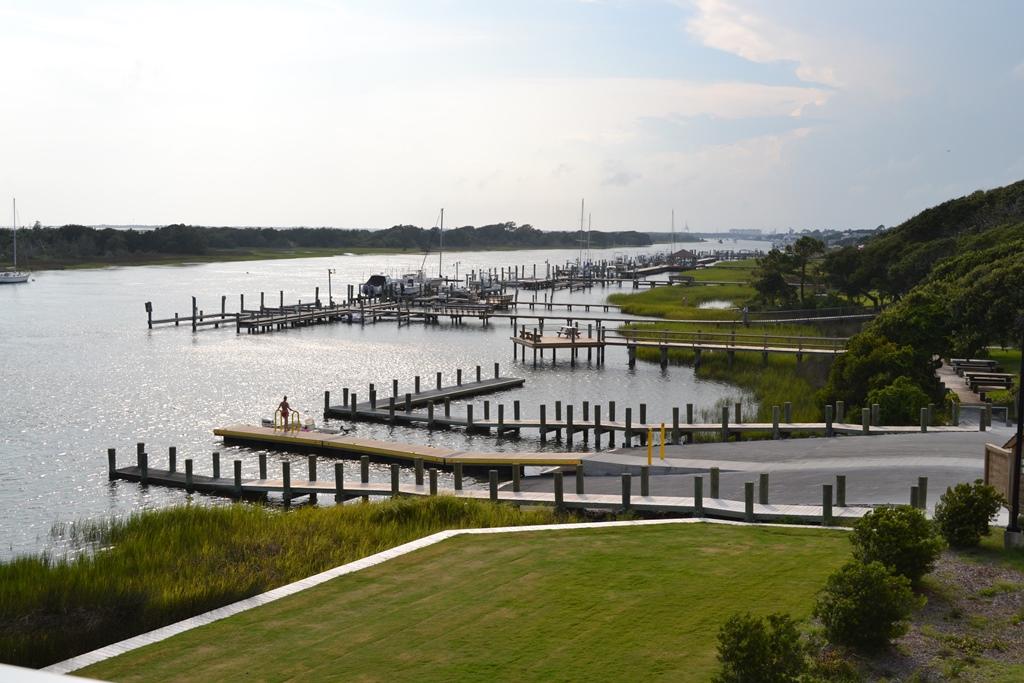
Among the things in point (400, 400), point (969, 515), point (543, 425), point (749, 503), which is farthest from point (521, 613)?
point (400, 400)

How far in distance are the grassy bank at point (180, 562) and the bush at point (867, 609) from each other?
8.08 metres

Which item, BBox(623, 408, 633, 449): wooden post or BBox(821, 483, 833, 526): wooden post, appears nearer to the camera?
BBox(821, 483, 833, 526): wooden post

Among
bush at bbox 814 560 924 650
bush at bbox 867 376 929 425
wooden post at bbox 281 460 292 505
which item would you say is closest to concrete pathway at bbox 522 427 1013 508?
bush at bbox 867 376 929 425

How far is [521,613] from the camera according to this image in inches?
512

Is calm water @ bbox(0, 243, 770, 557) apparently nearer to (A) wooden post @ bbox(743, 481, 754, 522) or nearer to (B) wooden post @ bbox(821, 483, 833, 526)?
(A) wooden post @ bbox(743, 481, 754, 522)

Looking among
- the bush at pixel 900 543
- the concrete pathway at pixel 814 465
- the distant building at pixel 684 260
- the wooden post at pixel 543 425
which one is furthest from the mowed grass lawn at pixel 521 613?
the distant building at pixel 684 260

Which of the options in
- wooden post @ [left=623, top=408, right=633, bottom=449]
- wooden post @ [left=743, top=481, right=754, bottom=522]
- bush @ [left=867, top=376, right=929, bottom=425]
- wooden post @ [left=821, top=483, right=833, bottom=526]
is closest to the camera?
wooden post @ [left=821, top=483, right=833, bottom=526]

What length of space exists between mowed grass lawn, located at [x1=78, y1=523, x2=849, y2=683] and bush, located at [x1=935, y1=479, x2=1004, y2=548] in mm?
1594

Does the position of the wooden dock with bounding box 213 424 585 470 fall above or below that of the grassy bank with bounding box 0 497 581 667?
below

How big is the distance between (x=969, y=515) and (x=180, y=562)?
1219cm

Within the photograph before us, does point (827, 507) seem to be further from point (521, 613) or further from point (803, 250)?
point (803, 250)

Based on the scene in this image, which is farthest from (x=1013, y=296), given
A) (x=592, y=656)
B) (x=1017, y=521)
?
(x=592, y=656)

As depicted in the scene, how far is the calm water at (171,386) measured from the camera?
28.3m

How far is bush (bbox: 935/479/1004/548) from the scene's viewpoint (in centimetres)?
1481
